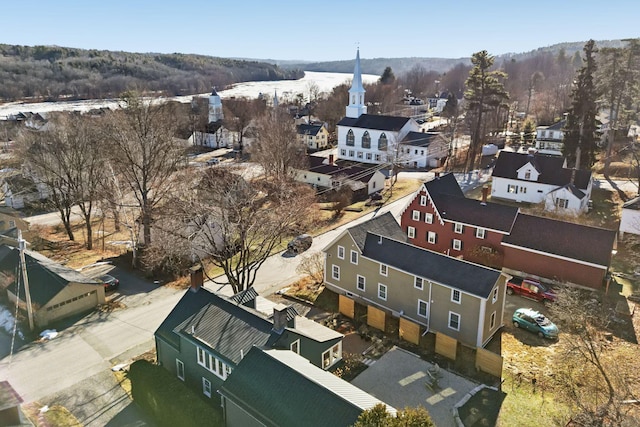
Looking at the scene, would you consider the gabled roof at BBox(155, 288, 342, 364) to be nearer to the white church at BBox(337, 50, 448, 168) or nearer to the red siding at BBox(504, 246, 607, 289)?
the red siding at BBox(504, 246, 607, 289)

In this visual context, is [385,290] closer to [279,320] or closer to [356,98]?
[279,320]

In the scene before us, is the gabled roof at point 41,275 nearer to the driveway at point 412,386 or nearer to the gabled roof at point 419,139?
the driveway at point 412,386

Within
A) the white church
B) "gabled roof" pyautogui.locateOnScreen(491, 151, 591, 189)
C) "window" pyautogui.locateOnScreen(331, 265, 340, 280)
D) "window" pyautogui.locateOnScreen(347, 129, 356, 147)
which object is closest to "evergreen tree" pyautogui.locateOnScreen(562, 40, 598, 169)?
"gabled roof" pyautogui.locateOnScreen(491, 151, 591, 189)

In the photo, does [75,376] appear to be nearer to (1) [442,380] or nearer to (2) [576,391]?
(1) [442,380]

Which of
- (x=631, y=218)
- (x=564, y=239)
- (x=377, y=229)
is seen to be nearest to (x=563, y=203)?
(x=631, y=218)

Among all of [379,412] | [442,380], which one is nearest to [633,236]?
[442,380]

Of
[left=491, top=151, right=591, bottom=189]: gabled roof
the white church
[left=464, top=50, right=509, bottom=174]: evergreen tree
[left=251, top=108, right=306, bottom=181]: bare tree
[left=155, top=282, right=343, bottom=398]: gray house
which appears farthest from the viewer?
the white church
